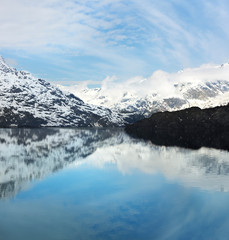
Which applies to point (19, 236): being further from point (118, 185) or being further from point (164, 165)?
point (164, 165)

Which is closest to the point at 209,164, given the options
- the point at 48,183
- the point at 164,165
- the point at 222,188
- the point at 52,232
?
the point at 164,165

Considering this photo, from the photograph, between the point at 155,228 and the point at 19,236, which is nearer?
the point at 19,236

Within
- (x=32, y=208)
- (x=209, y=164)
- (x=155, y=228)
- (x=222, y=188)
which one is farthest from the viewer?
(x=209, y=164)

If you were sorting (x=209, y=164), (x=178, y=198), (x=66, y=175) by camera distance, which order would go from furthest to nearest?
1. (x=209, y=164)
2. (x=66, y=175)
3. (x=178, y=198)

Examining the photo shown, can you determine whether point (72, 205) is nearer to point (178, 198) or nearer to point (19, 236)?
point (19, 236)

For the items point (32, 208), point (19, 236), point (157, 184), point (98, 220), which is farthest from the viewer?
point (157, 184)

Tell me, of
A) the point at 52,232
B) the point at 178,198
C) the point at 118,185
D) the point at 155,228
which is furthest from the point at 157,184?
the point at 52,232

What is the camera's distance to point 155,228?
1328 inches

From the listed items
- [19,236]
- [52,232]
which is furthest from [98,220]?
[19,236]

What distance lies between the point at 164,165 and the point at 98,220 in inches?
1858

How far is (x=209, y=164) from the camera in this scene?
257 ft

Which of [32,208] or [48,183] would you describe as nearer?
[32,208]

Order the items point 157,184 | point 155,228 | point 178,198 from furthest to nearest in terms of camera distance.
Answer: point 157,184, point 178,198, point 155,228

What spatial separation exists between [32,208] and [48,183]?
1758 centimetres
